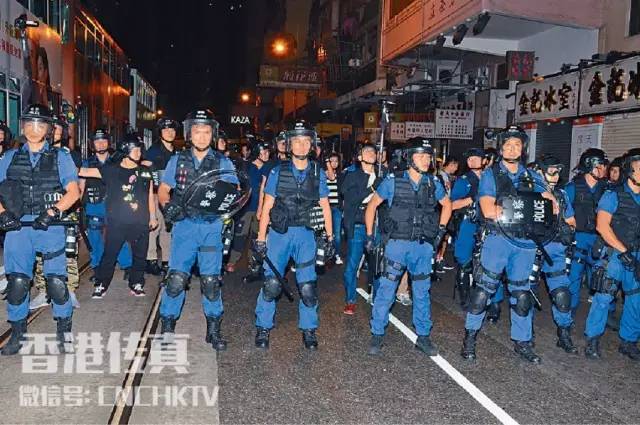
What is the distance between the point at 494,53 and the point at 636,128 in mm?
5632

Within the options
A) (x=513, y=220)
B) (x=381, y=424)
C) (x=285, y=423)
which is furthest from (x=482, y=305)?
(x=285, y=423)

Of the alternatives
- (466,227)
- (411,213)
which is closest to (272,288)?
(411,213)

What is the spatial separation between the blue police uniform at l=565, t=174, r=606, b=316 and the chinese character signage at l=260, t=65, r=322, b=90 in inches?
925

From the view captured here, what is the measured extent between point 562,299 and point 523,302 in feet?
2.19

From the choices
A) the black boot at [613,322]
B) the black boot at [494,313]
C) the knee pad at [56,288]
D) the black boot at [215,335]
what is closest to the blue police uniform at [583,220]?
the black boot at [613,322]

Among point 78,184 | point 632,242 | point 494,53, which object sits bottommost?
point 632,242

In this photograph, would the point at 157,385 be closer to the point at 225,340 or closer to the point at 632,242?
the point at 225,340

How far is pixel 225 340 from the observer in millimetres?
5793

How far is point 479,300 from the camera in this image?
5.69 m

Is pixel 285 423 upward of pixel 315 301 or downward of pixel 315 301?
downward

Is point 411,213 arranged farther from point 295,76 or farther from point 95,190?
point 295,76

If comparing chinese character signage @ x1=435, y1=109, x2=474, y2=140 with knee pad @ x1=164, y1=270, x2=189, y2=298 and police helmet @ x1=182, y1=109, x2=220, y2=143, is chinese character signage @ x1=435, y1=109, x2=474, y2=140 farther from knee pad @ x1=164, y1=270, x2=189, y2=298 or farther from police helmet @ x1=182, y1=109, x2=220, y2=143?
knee pad @ x1=164, y1=270, x2=189, y2=298

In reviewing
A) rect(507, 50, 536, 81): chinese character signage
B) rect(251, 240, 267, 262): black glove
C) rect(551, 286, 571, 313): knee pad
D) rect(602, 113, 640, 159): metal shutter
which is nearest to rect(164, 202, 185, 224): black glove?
rect(251, 240, 267, 262): black glove

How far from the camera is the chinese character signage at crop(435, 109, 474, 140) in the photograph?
666 inches
